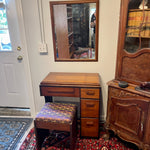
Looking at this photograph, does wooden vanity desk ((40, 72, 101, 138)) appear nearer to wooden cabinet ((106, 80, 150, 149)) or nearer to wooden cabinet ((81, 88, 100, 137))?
wooden cabinet ((81, 88, 100, 137))

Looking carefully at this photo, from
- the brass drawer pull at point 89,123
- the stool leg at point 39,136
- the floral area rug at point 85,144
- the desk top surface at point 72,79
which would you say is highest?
the desk top surface at point 72,79

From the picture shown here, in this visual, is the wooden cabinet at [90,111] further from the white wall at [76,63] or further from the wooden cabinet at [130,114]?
the white wall at [76,63]

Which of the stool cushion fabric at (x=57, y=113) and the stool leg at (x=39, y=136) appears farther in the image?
the stool leg at (x=39, y=136)

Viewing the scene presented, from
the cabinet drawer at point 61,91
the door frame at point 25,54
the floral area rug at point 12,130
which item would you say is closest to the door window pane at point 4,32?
the door frame at point 25,54

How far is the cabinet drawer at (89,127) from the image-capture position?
173 cm

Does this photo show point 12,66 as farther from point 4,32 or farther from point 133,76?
point 133,76

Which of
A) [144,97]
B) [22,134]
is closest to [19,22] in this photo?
[22,134]

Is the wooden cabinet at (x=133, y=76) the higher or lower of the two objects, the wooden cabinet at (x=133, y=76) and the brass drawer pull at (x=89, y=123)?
the higher

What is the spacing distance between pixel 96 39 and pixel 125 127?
3.52ft

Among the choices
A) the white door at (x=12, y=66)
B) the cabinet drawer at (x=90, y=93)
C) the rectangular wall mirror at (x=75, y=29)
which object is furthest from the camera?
the white door at (x=12, y=66)

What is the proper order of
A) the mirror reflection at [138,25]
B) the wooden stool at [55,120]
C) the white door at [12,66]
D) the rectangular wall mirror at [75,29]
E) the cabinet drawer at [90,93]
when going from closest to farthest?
the mirror reflection at [138,25] < the wooden stool at [55,120] < the cabinet drawer at [90,93] < the rectangular wall mirror at [75,29] < the white door at [12,66]

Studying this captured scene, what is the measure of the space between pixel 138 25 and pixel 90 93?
0.84m

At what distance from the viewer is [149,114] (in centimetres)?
136

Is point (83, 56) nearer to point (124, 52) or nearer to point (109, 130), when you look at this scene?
point (124, 52)
